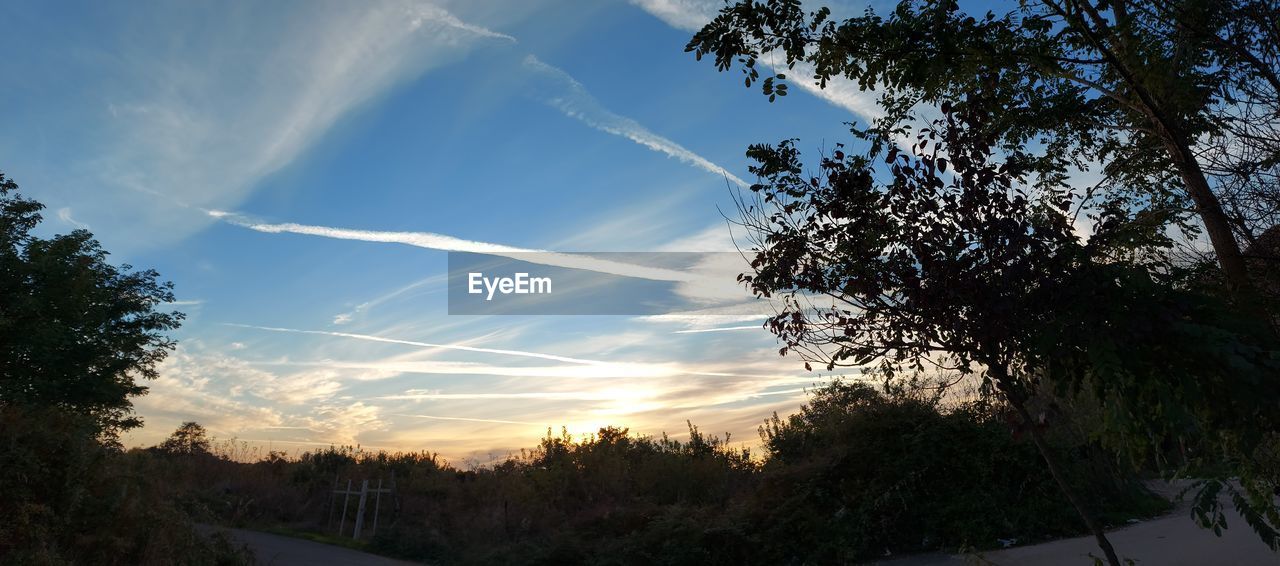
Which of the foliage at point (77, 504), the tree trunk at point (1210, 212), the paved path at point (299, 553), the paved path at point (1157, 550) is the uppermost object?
the tree trunk at point (1210, 212)

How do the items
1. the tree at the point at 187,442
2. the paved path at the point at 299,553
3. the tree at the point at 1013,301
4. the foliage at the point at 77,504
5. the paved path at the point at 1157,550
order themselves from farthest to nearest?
the tree at the point at 187,442 → the paved path at the point at 299,553 → the foliage at the point at 77,504 → the paved path at the point at 1157,550 → the tree at the point at 1013,301

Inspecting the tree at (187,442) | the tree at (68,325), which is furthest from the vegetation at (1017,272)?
the tree at (187,442)

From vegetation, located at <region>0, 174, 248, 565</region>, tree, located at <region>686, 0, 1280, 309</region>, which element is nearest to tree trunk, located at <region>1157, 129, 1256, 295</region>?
tree, located at <region>686, 0, 1280, 309</region>

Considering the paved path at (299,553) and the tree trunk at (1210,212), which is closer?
the tree trunk at (1210,212)

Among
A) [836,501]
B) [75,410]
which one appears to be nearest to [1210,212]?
[836,501]

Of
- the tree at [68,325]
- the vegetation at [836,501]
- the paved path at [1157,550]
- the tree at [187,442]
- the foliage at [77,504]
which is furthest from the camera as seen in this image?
the tree at [187,442]

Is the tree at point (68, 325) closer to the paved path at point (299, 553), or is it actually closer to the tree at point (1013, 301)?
the paved path at point (299, 553)

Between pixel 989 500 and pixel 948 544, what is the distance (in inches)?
38.6

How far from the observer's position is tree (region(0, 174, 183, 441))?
2089cm

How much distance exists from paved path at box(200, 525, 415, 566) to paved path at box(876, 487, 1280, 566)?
31.3ft

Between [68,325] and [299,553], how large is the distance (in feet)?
46.9

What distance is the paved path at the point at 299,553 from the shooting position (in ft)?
42.3

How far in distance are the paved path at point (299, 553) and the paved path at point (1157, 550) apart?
31.3 ft

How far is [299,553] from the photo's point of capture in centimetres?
1459
